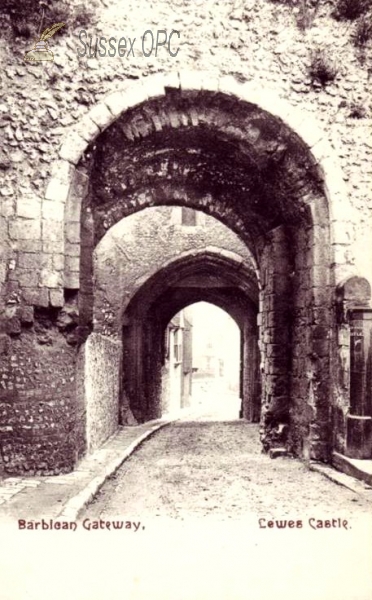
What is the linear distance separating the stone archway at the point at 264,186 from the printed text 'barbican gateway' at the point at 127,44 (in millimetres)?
361

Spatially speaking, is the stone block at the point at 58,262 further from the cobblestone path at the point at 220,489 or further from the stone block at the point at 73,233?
the cobblestone path at the point at 220,489

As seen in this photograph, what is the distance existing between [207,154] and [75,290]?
105 inches

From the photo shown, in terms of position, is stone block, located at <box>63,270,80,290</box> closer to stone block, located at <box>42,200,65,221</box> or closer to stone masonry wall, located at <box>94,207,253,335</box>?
stone block, located at <box>42,200,65,221</box>

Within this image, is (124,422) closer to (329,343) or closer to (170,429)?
(170,429)

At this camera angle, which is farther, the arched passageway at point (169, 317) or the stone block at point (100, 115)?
the arched passageway at point (169, 317)

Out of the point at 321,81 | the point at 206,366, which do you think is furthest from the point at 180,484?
the point at 206,366

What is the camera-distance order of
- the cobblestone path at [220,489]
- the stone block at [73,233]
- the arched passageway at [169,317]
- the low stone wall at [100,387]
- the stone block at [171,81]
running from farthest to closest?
the arched passageway at [169,317] < the low stone wall at [100,387] < the stone block at [171,81] < the stone block at [73,233] < the cobblestone path at [220,489]

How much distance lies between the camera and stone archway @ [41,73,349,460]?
6.32 m

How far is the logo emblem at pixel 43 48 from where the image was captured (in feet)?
20.1

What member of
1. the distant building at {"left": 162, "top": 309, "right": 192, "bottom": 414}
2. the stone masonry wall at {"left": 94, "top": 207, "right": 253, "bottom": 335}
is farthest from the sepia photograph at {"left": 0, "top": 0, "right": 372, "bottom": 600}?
the distant building at {"left": 162, "top": 309, "right": 192, "bottom": 414}

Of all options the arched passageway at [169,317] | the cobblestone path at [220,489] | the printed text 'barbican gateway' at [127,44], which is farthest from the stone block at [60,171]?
the arched passageway at [169,317]

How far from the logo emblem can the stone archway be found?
717 millimetres

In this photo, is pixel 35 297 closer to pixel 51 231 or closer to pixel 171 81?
pixel 51 231

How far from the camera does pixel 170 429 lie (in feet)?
41.7
